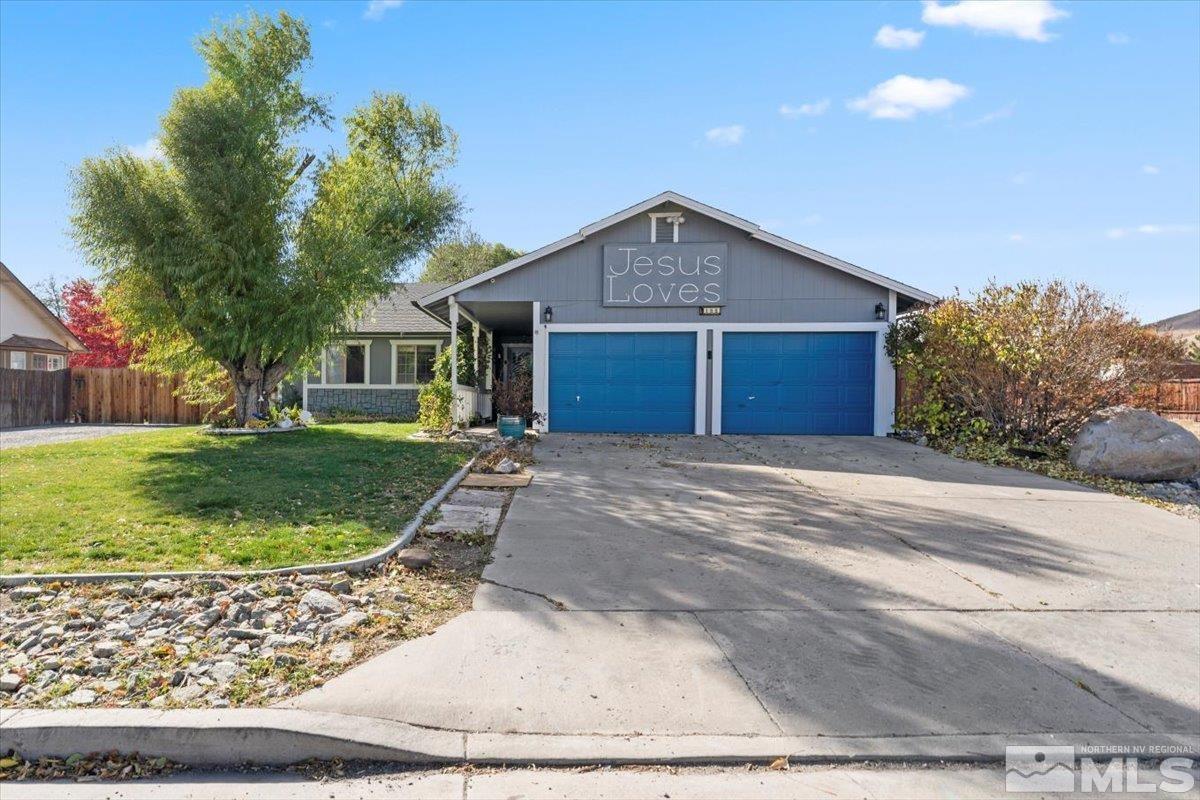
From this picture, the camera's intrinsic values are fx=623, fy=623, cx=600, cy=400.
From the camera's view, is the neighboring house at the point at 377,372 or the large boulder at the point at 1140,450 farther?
the neighboring house at the point at 377,372

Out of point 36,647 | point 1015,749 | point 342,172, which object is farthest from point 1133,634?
point 342,172

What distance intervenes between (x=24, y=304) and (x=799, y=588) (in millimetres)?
29701

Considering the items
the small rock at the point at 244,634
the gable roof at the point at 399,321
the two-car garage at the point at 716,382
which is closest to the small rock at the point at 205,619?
the small rock at the point at 244,634

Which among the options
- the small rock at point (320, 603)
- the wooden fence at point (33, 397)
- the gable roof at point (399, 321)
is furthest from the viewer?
the gable roof at point (399, 321)

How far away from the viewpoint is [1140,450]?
9.12 metres

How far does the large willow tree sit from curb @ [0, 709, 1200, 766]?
10.4m

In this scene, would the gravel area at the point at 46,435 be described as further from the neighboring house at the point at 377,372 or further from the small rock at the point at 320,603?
the small rock at the point at 320,603

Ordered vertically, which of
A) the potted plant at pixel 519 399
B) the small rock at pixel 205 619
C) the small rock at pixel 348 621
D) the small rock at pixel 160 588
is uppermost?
the potted plant at pixel 519 399

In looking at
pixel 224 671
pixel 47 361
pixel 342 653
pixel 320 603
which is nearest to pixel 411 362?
pixel 47 361

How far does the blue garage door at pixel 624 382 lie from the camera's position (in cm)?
1366

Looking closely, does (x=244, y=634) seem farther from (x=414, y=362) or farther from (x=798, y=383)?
(x=414, y=362)

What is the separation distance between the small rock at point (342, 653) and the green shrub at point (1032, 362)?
11.2 meters

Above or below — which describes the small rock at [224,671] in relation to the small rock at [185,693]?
above

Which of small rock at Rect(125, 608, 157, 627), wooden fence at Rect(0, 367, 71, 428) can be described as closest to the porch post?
small rock at Rect(125, 608, 157, 627)
